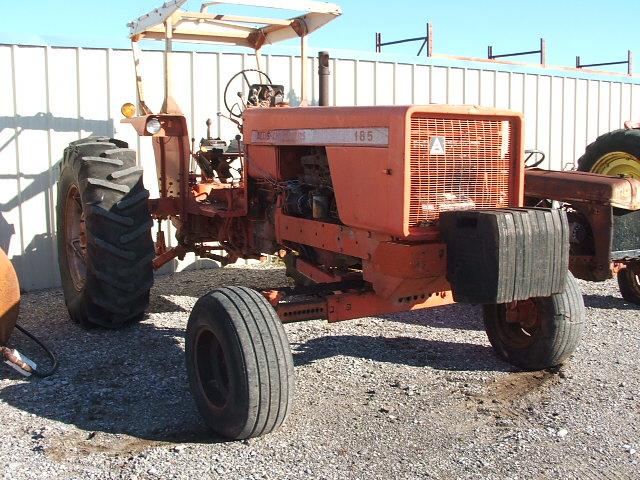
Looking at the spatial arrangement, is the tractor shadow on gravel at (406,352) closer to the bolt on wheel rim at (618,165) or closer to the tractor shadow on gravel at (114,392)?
Result: the tractor shadow on gravel at (114,392)

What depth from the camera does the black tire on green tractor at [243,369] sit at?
3.58 meters

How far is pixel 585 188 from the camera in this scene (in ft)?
18.9

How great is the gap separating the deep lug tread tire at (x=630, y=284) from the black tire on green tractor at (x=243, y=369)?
14.2 feet

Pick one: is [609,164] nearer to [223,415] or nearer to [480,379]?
[480,379]

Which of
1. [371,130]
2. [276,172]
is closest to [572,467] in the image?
[371,130]

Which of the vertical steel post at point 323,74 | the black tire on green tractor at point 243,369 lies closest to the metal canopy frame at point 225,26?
the vertical steel post at point 323,74

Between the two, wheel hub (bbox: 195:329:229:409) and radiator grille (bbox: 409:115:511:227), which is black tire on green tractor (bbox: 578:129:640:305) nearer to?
radiator grille (bbox: 409:115:511:227)

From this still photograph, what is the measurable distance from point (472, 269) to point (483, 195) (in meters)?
0.56

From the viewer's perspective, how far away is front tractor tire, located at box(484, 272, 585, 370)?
466 cm

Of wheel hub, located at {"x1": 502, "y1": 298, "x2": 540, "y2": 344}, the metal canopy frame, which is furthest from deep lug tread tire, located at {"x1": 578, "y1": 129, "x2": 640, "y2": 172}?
the metal canopy frame

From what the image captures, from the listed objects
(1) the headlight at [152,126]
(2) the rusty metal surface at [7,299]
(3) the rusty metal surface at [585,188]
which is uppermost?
(1) the headlight at [152,126]

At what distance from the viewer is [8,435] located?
372 cm

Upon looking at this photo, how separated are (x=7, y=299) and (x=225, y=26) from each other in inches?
116

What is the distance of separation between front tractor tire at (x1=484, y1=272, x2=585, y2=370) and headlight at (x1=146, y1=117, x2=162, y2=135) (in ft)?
9.10
